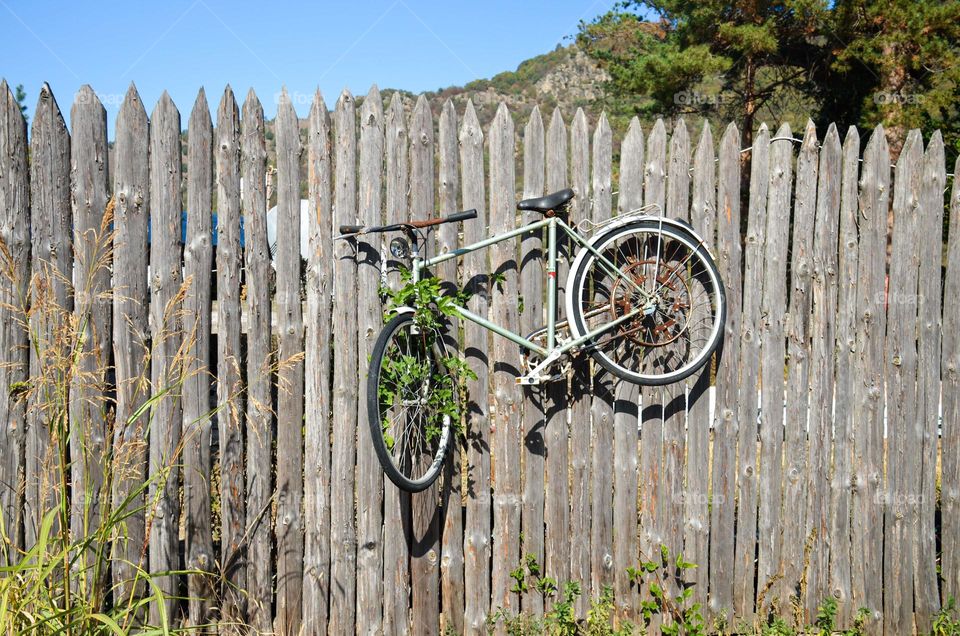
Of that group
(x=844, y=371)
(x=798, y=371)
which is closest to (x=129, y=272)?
(x=798, y=371)

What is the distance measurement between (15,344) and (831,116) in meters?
16.8

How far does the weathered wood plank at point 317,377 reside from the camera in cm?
327

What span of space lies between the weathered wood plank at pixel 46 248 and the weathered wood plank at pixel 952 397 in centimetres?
382

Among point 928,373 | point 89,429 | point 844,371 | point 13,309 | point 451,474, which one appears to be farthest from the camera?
point 928,373

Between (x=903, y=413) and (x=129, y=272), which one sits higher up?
(x=129, y=272)

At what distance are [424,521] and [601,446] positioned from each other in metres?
0.88

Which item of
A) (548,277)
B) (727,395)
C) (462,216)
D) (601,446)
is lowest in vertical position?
(601,446)

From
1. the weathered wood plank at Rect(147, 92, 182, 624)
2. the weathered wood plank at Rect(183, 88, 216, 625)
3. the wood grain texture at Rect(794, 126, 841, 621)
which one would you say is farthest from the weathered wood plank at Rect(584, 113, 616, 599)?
the weathered wood plank at Rect(147, 92, 182, 624)

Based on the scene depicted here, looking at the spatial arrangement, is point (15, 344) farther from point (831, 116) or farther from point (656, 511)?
point (831, 116)

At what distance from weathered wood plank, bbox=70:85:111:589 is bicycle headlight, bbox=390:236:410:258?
3.76ft

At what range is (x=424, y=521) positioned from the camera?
3438mm

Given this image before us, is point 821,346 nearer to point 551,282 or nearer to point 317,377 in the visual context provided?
point 551,282

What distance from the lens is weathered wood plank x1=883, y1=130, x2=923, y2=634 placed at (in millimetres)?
3791

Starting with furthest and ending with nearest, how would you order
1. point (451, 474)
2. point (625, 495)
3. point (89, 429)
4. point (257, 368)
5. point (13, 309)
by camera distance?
1. point (625, 495)
2. point (451, 474)
3. point (257, 368)
4. point (89, 429)
5. point (13, 309)
